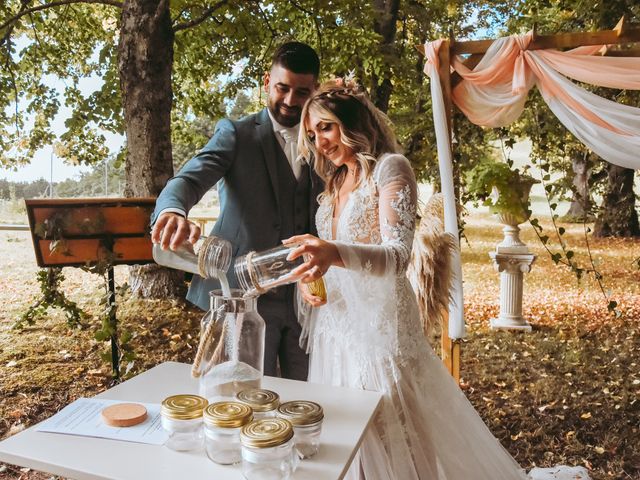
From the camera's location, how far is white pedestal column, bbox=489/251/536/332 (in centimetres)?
525

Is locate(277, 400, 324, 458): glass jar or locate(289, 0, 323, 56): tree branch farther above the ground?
locate(289, 0, 323, 56): tree branch

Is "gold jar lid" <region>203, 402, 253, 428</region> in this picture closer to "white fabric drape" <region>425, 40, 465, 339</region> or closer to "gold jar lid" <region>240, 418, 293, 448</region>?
"gold jar lid" <region>240, 418, 293, 448</region>

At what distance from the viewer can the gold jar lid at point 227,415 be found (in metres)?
0.93

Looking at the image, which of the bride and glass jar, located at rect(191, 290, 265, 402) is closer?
glass jar, located at rect(191, 290, 265, 402)

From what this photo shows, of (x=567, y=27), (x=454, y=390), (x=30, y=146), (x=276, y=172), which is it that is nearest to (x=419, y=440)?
(x=454, y=390)

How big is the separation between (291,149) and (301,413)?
1.19 meters

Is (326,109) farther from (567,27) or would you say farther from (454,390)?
(567,27)

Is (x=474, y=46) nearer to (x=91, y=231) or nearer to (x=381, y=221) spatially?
(x=381, y=221)

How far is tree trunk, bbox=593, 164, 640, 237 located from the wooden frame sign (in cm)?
779

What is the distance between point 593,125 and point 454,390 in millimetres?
2703

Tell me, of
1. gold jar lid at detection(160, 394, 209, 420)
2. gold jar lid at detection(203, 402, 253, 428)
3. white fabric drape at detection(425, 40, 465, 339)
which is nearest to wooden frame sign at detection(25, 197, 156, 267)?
gold jar lid at detection(160, 394, 209, 420)

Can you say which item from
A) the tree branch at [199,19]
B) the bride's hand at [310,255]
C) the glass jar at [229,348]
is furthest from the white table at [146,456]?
the tree branch at [199,19]

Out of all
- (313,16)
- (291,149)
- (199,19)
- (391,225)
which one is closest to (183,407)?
(391,225)

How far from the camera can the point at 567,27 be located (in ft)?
21.9
